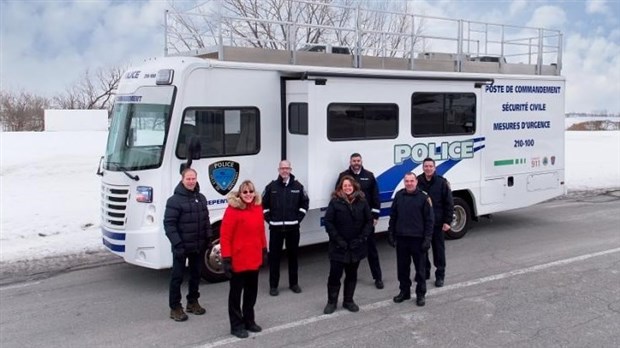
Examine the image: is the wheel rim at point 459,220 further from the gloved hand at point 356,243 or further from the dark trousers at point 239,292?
the dark trousers at point 239,292

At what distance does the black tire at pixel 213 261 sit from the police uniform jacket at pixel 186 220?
1.15 meters

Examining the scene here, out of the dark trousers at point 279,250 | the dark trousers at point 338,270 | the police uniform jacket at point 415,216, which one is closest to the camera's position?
the dark trousers at point 338,270

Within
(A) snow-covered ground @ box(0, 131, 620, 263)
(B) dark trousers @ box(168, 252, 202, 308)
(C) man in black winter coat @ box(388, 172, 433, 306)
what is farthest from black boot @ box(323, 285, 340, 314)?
(A) snow-covered ground @ box(0, 131, 620, 263)

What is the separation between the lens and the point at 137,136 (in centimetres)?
707

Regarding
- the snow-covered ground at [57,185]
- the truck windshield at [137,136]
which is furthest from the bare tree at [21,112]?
the truck windshield at [137,136]

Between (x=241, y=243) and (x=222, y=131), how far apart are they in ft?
7.10

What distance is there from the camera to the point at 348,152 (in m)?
7.92

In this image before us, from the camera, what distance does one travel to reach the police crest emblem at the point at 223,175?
7168 millimetres

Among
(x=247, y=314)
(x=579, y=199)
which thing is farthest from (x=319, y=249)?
(x=579, y=199)

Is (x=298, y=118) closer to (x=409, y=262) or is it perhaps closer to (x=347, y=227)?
(x=347, y=227)

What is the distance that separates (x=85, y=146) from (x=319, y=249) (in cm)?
1732

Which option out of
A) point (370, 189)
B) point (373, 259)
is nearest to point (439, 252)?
point (373, 259)

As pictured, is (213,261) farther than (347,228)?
Yes

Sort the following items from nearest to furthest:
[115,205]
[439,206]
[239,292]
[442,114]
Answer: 1. [239,292]
2. [115,205]
3. [439,206]
4. [442,114]
